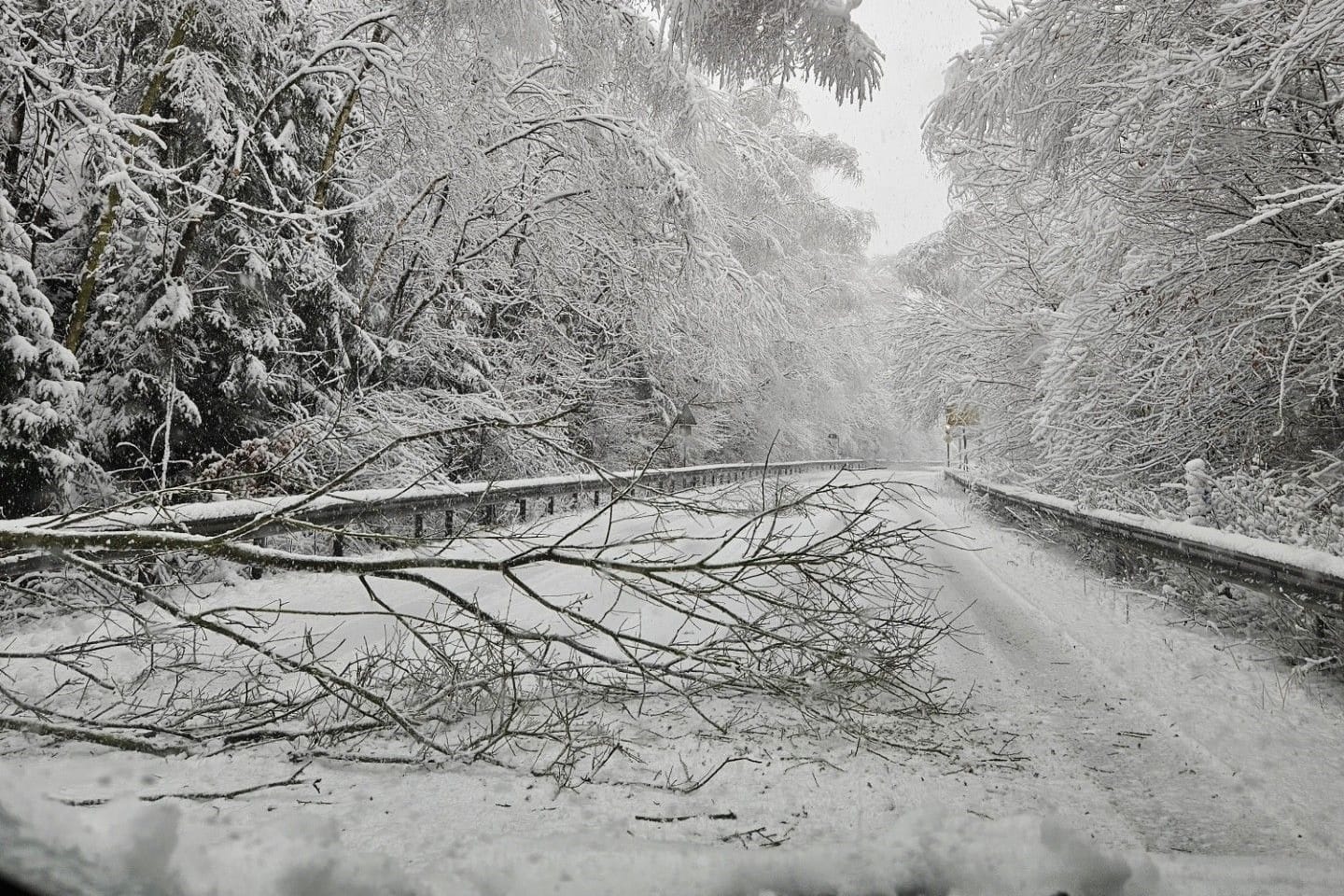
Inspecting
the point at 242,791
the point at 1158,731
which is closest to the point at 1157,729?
the point at 1158,731

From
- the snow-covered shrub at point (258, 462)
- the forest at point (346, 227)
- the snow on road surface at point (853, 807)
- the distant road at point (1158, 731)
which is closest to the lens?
the snow on road surface at point (853, 807)

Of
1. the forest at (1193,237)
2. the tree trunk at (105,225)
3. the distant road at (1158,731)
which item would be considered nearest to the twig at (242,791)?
the distant road at (1158,731)

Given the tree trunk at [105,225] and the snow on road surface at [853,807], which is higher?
the tree trunk at [105,225]

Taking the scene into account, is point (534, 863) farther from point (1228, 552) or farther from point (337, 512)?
point (337, 512)

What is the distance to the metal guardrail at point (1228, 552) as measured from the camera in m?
3.75

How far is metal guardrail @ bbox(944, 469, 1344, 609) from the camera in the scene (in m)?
3.75

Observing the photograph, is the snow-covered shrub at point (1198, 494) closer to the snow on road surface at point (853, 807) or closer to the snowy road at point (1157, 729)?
the snowy road at point (1157, 729)

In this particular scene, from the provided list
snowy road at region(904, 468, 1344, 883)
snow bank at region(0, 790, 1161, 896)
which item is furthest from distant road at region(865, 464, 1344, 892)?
snow bank at region(0, 790, 1161, 896)

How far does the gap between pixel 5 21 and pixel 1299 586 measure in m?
9.95

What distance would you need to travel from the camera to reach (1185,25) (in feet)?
18.7

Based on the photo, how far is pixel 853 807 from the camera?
238 centimetres

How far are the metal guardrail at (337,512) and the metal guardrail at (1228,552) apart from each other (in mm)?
2528

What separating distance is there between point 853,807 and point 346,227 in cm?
1029

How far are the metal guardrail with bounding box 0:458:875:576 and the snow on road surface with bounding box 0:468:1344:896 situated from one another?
0.92 meters
